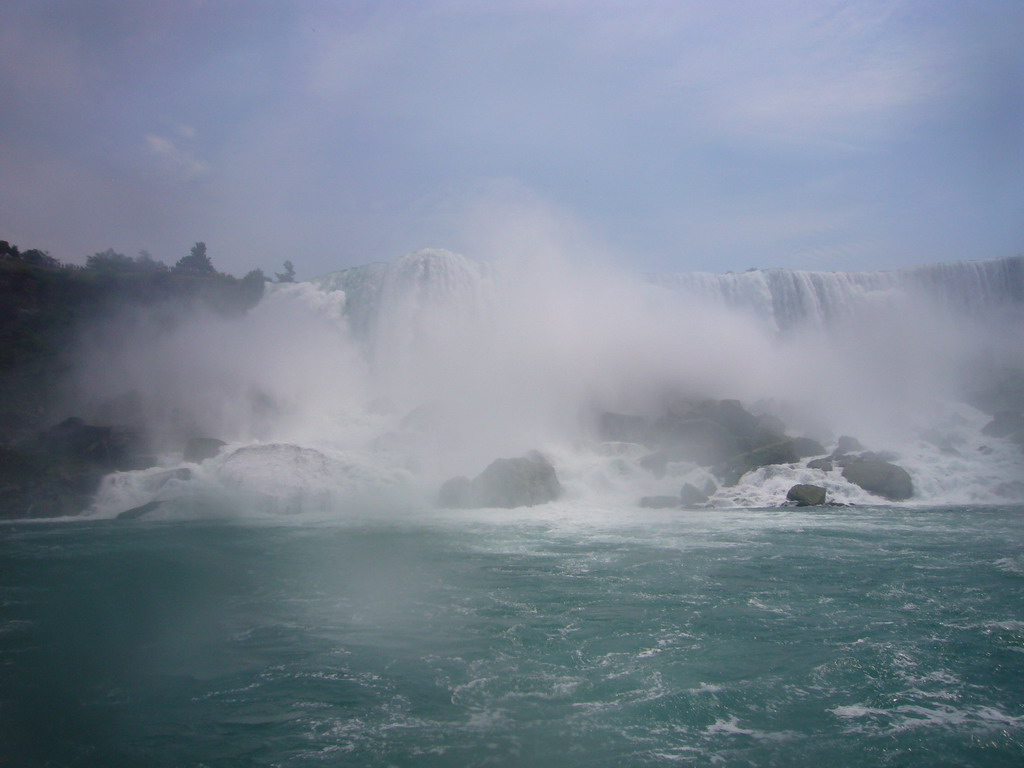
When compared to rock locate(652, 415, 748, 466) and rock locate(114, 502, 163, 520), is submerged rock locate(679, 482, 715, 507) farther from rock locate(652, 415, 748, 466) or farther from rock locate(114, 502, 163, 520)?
rock locate(114, 502, 163, 520)

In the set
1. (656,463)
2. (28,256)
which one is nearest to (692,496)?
(656,463)

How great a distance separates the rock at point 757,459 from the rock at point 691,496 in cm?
187

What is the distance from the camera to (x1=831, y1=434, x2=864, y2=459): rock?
2332 cm

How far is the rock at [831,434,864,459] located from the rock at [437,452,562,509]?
1105 centimetres

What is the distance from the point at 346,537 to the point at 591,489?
371 inches

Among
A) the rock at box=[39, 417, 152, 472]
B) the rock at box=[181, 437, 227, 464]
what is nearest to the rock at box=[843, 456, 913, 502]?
the rock at box=[181, 437, 227, 464]

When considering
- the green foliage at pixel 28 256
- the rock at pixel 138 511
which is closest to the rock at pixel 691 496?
the rock at pixel 138 511

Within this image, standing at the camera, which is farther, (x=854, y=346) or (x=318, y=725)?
(x=854, y=346)

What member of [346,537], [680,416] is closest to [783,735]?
[346,537]

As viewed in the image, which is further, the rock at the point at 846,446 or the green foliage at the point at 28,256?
the green foliage at the point at 28,256

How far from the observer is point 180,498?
18.9 meters

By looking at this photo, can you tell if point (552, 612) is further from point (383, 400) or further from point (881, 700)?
point (383, 400)

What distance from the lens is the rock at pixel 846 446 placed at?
23317mm

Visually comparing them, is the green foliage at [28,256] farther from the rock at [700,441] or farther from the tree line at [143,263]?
the rock at [700,441]
